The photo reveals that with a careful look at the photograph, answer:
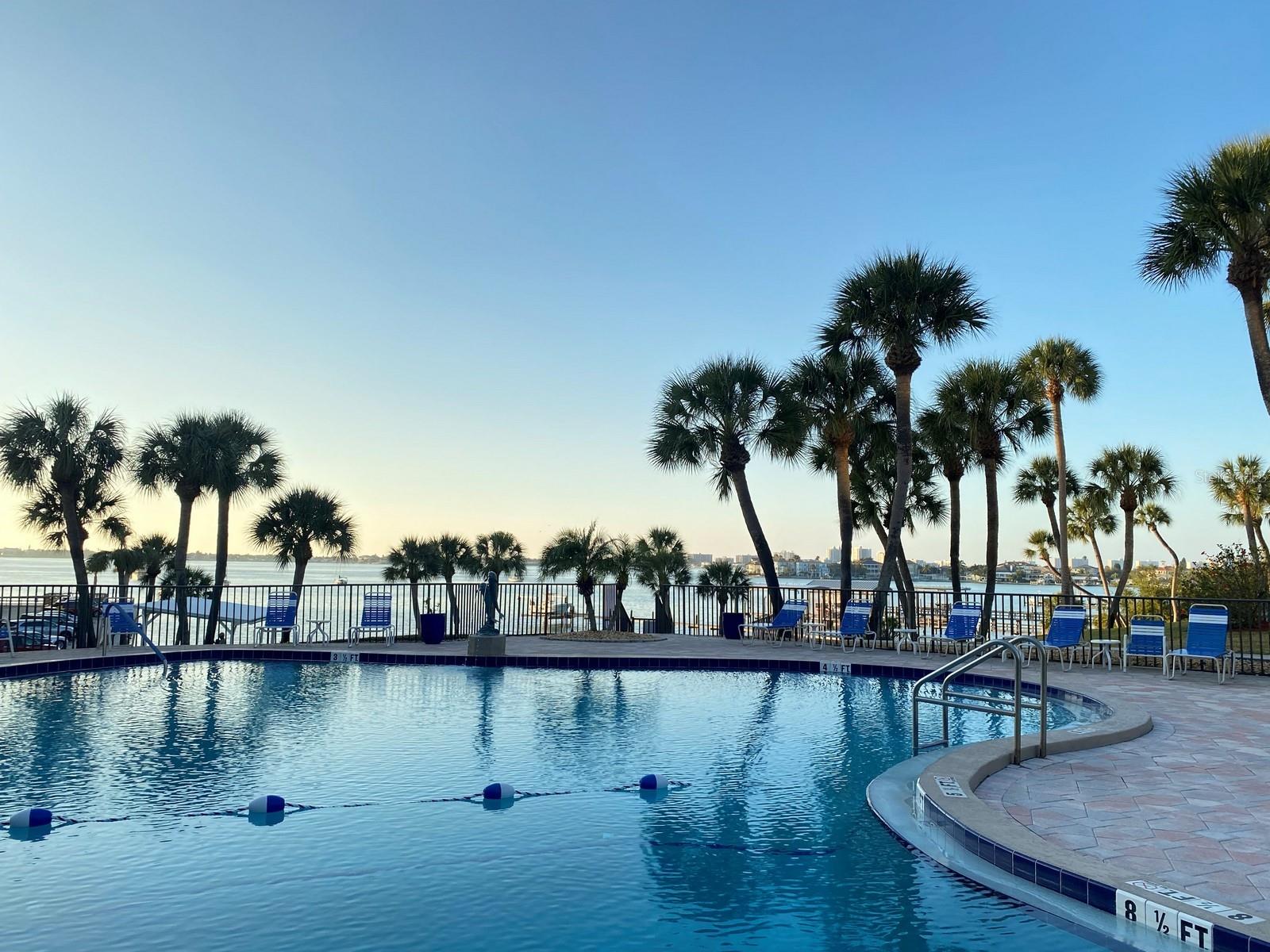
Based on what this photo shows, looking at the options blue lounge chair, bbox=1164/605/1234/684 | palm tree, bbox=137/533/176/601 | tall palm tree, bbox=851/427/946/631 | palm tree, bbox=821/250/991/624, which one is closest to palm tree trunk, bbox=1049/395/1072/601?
tall palm tree, bbox=851/427/946/631

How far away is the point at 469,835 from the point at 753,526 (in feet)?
51.1

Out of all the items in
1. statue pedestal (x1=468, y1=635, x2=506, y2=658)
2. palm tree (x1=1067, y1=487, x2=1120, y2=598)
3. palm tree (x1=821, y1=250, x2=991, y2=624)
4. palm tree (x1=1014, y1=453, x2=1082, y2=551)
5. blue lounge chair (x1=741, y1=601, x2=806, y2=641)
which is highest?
palm tree (x1=821, y1=250, x2=991, y2=624)

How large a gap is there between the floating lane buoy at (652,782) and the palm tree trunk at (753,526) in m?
13.2

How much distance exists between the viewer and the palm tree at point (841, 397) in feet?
65.9

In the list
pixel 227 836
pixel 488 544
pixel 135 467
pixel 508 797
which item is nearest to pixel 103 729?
pixel 227 836

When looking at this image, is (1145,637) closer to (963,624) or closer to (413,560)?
(963,624)

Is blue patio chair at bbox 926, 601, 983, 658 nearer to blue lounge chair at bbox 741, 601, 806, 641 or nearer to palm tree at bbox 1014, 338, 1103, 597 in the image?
blue lounge chair at bbox 741, 601, 806, 641

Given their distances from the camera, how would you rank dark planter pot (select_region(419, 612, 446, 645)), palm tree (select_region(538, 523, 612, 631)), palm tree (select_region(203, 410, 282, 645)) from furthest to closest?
palm tree (select_region(203, 410, 282, 645)) < palm tree (select_region(538, 523, 612, 631)) < dark planter pot (select_region(419, 612, 446, 645))

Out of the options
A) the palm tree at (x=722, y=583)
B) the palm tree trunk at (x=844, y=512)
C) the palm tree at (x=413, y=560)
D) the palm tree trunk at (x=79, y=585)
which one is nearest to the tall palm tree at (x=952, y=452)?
the palm tree trunk at (x=844, y=512)

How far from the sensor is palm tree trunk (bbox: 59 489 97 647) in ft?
47.2

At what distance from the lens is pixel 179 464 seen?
2241 centimetres

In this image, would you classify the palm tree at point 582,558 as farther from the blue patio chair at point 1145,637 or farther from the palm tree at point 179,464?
the blue patio chair at point 1145,637

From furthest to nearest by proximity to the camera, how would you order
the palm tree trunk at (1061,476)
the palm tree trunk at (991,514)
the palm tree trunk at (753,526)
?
the palm tree trunk at (1061,476) → the palm tree trunk at (991,514) → the palm tree trunk at (753,526)

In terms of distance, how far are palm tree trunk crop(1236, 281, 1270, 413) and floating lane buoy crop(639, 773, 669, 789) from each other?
12.3m
